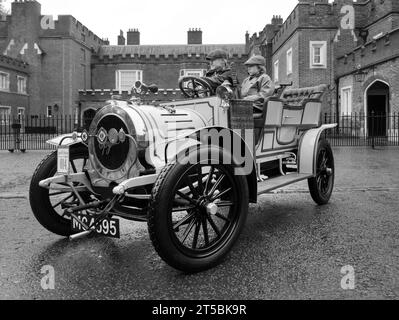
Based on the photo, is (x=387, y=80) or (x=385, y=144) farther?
(x=387, y=80)

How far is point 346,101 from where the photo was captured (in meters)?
24.2

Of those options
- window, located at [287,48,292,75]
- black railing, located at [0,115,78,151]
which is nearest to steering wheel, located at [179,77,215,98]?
black railing, located at [0,115,78,151]

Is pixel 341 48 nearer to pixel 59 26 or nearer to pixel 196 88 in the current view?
pixel 196 88

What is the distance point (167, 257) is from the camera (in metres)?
3.12

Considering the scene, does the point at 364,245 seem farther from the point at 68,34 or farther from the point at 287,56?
the point at 68,34

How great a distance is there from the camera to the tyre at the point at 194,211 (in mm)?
3100

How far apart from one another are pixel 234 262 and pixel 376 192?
175 inches

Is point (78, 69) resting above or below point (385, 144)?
above

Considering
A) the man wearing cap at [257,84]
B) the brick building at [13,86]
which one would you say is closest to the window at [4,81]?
the brick building at [13,86]

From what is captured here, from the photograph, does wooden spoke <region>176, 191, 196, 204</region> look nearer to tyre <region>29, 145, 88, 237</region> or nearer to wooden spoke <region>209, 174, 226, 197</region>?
wooden spoke <region>209, 174, 226, 197</region>

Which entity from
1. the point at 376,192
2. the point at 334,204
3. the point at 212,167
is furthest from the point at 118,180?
the point at 376,192

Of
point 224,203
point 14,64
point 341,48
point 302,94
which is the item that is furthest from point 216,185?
point 14,64

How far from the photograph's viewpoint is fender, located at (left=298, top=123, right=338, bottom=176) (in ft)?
19.1

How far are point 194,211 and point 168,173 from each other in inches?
18.9
